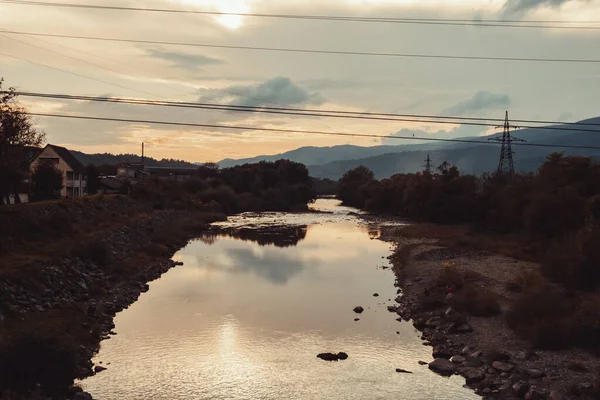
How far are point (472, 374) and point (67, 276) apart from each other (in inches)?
804

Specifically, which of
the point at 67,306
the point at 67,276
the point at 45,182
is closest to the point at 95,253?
Answer: the point at 67,276

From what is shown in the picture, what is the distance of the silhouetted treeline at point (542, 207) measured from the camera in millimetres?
27625

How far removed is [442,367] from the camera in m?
18.2

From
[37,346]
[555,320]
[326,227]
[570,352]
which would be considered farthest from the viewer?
[326,227]

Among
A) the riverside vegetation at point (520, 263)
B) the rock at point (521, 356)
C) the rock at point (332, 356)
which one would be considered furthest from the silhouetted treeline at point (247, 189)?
the rock at point (521, 356)

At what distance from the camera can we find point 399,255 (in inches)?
1796

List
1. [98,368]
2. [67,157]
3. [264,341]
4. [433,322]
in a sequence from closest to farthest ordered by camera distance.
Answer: [98,368] < [264,341] < [433,322] < [67,157]

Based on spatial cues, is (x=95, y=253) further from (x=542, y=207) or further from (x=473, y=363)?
(x=542, y=207)

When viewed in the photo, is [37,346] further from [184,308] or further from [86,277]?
[86,277]

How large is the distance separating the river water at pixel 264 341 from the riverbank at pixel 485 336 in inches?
35.0

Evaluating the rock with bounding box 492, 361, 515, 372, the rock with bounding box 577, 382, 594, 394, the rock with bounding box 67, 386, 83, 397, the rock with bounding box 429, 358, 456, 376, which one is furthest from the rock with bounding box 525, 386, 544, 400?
the rock with bounding box 67, 386, 83, 397

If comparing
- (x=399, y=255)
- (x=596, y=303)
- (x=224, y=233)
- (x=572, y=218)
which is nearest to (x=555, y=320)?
(x=596, y=303)

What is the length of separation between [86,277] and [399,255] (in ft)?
89.1

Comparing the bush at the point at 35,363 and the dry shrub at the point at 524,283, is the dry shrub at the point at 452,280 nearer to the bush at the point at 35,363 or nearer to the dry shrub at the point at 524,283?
the dry shrub at the point at 524,283
